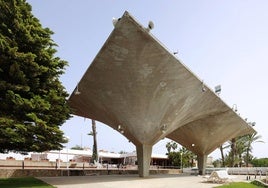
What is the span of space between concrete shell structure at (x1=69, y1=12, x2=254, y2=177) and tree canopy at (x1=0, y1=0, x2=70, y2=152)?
12.0ft

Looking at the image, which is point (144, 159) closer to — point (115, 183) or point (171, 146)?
point (115, 183)

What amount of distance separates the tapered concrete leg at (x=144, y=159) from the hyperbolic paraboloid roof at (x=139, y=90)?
52 cm

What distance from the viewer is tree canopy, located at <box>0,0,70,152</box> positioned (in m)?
16.2

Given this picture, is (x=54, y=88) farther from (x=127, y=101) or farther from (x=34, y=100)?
(x=127, y=101)

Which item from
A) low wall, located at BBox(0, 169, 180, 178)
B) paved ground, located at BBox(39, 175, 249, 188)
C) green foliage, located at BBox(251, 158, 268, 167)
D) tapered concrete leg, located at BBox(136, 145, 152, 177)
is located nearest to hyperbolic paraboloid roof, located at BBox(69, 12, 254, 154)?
tapered concrete leg, located at BBox(136, 145, 152, 177)

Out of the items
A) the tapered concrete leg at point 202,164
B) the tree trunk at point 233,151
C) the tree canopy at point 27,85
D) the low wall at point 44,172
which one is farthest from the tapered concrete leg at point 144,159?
the tree trunk at point 233,151

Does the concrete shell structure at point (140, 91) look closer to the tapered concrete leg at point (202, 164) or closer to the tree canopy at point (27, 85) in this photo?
the tree canopy at point (27, 85)

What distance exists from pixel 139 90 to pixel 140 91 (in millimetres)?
119

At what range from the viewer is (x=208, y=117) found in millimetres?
34062

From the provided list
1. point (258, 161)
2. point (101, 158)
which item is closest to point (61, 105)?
point (101, 158)

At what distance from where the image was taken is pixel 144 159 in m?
25.8

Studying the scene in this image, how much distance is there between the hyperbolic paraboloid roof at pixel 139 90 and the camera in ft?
62.7

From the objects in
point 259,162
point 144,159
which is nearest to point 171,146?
point 259,162

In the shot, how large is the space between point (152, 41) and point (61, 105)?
6495mm
